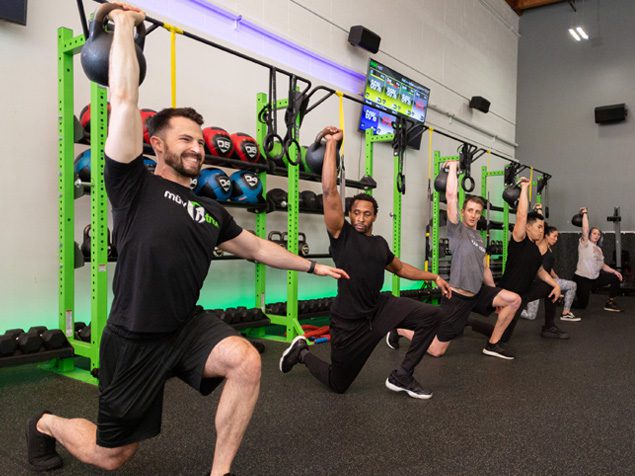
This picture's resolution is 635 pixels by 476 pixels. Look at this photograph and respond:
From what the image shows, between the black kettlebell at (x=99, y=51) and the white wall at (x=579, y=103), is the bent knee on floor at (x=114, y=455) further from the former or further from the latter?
the white wall at (x=579, y=103)

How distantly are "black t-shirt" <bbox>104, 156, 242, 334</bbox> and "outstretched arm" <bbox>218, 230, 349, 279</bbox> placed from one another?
0.26 metres

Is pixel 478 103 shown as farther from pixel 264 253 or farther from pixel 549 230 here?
pixel 264 253

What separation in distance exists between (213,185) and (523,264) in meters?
2.54

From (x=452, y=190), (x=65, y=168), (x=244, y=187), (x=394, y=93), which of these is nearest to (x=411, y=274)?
(x=452, y=190)

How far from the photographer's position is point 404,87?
6328 millimetres

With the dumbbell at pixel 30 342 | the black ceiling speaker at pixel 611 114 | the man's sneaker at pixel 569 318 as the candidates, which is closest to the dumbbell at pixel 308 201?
the dumbbell at pixel 30 342

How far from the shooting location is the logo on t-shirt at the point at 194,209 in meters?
1.51

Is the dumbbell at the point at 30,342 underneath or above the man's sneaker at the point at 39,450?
above

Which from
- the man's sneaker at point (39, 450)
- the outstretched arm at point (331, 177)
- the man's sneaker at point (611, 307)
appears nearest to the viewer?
the man's sneaker at point (39, 450)

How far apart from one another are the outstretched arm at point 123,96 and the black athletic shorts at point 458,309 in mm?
2582

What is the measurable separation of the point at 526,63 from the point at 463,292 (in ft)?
26.2

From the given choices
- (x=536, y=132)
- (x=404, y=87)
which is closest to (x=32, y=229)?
(x=404, y=87)

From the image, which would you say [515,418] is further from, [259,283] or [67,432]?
[259,283]

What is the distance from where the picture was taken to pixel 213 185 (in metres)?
3.41
